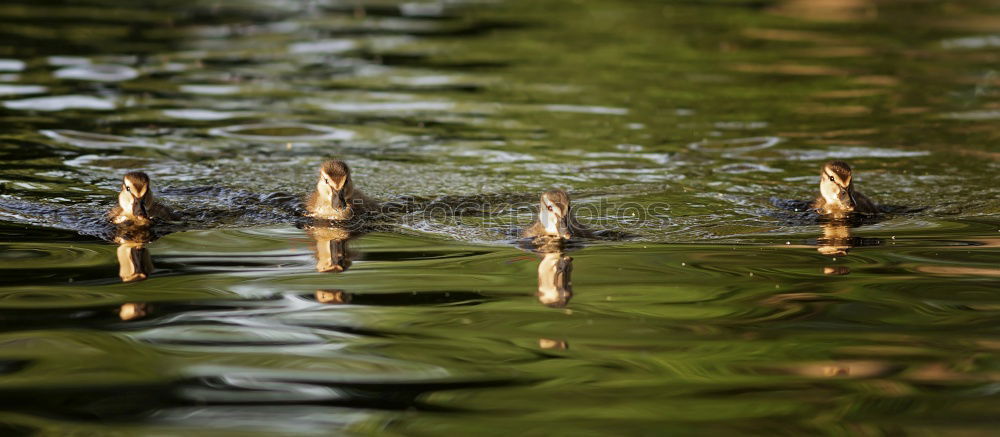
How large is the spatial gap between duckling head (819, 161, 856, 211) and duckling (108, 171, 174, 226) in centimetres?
431

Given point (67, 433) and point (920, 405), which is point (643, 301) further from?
point (67, 433)

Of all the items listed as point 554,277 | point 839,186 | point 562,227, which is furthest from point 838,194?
point 554,277

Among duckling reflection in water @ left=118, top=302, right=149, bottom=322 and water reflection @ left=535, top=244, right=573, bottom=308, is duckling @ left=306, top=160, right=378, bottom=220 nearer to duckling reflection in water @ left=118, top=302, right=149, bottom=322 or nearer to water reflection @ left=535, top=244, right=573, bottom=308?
water reflection @ left=535, top=244, right=573, bottom=308

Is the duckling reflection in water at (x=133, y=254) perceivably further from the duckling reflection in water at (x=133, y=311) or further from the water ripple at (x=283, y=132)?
the water ripple at (x=283, y=132)

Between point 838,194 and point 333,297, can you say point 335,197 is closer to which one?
point 333,297

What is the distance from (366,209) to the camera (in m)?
8.27

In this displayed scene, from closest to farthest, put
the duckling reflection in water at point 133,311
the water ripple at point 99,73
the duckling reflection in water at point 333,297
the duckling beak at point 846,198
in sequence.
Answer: the duckling reflection in water at point 133,311, the duckling reflection in water at point 333,297, the duckling beak at point 846,198, the water ripple at point 99,73

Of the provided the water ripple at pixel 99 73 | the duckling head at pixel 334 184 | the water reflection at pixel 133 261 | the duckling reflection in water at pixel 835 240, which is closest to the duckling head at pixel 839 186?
the duckling reflection in water at pixel 835 240

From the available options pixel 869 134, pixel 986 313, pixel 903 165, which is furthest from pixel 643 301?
pixel 869 134

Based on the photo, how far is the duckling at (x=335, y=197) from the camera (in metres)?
7.86

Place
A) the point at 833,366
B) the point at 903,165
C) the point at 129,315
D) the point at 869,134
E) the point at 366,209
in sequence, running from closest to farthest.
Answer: the point at 833,366, the point at 129,315, the point at 366,209, the point at 903,165, the point at 869,134

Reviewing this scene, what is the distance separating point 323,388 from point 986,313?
3.08 metres

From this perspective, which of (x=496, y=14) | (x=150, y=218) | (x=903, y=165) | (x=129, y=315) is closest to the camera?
(x=129, y=315)

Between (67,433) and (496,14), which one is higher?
(496,14)
